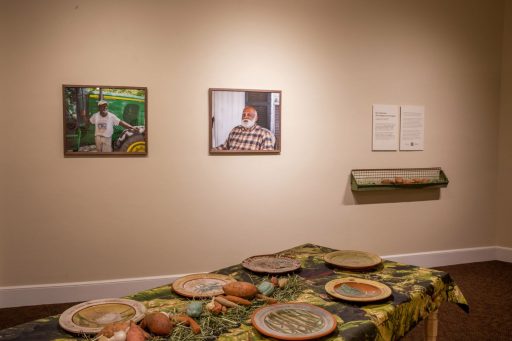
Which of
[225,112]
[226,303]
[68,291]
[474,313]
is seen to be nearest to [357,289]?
[226,303]

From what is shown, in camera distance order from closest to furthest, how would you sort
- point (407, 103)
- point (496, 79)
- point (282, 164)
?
point (282, 164), point (407, 103), point (496, 79)

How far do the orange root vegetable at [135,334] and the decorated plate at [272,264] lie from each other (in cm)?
69

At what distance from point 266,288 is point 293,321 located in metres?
0.27

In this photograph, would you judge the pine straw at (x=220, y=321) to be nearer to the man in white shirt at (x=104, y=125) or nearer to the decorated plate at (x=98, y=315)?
the decorated plate at (x=98, y=315)

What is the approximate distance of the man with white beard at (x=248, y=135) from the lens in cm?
349

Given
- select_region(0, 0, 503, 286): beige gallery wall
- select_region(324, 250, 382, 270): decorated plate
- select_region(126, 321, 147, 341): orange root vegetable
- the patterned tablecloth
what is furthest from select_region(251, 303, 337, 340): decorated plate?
select_region(0, 0, 503, 286): beige gallery wall

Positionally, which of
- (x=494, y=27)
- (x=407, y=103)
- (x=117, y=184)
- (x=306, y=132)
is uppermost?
(x=494, y=27)

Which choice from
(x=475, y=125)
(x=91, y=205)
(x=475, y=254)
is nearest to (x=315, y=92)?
(x=475, y=125)

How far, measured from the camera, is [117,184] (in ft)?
10.8

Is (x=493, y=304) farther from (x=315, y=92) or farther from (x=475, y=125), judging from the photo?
(x=315, y=92)

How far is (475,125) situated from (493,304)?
1.91 metres

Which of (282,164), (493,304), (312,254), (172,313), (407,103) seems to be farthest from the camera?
(407,103)

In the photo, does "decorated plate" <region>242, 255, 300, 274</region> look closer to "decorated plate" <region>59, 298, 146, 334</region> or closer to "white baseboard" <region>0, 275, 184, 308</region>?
"decorated plate" <region>59, 298, 146, 334</region>

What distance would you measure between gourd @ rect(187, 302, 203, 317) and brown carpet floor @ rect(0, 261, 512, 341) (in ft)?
6.13
